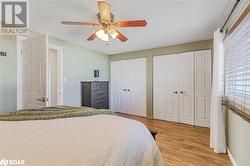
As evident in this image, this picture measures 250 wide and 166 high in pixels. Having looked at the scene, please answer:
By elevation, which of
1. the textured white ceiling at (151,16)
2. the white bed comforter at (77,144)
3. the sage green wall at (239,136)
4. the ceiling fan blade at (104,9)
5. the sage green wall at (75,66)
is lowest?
the sage green wall at (239,136)

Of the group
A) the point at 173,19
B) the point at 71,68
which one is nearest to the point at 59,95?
the point at 71,68

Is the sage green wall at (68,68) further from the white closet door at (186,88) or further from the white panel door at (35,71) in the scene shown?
the white closet door at (186,88)

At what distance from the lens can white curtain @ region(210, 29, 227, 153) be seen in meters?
2.58

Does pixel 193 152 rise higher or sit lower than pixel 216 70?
lower

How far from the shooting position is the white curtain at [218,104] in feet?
8.46

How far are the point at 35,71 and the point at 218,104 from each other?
10.1 ft

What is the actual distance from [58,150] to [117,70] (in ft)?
16.0

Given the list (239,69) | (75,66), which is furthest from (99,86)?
(239,69)

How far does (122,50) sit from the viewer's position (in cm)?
523

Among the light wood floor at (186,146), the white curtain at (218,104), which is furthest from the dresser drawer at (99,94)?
the white curtain at (218,104)

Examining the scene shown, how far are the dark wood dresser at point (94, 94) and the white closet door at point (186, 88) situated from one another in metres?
2.14

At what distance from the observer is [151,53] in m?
4.88

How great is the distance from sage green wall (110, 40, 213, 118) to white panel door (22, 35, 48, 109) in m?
3.00

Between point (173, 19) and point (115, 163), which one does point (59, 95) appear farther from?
point (115, 163)
